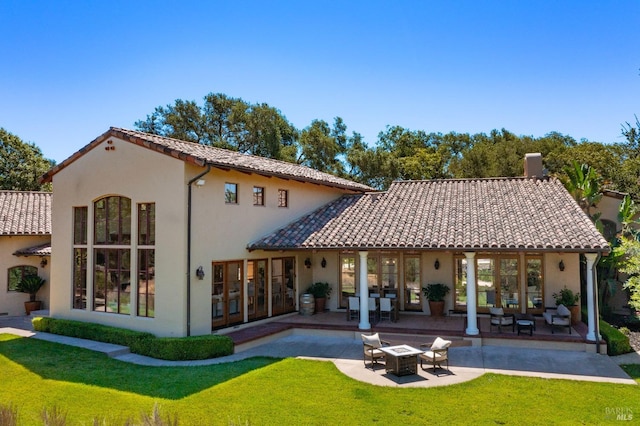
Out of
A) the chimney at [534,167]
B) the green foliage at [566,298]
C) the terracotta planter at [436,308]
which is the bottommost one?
the terracotta planter at [436,308]

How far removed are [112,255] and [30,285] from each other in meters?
8.57

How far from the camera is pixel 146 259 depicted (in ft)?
47.4

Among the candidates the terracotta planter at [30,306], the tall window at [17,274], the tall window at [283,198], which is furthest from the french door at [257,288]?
the tall window at [17,274]

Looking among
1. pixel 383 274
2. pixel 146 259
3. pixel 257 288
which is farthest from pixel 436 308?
pixel 146 259

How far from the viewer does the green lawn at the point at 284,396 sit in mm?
8492

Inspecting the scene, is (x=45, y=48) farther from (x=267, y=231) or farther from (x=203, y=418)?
(x=203, y=418)

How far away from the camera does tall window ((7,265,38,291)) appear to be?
20.7 meters

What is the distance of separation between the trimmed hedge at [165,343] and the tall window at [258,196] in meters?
5.53

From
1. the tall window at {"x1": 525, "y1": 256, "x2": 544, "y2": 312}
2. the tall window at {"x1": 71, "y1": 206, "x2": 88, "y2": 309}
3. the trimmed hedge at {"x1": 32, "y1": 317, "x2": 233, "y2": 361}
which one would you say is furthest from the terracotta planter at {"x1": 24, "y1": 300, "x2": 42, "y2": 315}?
the tall window at {"x1": 525, "y1": 256, "x2": 544, "y2": 312}

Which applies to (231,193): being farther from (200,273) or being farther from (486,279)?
(486,279)

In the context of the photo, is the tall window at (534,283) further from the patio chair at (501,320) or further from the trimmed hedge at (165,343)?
the trimmed hedge at (165,343)

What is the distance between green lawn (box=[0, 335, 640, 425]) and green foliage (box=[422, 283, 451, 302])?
6295mm

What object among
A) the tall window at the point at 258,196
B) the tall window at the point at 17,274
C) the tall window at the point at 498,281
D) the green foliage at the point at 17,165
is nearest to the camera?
the tall window at the point at 258,196

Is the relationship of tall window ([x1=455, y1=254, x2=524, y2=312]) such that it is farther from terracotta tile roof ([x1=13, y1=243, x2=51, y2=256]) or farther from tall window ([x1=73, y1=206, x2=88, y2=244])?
terracotta tile roof ([x1=13, y1=243, x2=51, y2=256])
